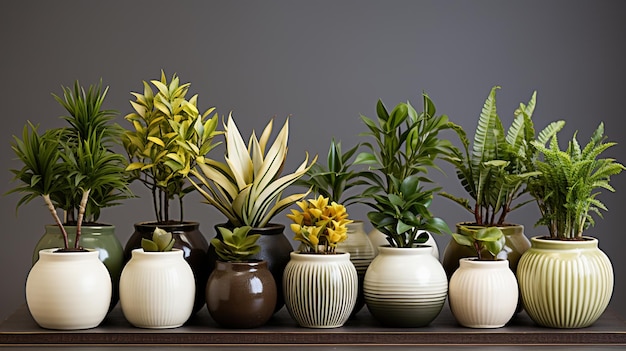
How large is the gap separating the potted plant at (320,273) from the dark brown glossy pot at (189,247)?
0.89 feet

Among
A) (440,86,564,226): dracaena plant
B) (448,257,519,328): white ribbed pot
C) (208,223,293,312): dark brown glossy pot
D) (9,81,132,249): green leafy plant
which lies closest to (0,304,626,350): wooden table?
(448,257,519,328): white ribbed pot

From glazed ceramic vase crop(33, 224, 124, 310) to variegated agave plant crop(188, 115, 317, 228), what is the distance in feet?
0.97

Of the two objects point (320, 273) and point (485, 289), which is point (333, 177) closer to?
point (320, 273)

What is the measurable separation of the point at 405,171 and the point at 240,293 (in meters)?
0.60

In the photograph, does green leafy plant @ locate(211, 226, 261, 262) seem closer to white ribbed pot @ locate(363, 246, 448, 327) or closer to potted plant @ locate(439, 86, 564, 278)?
white ribbed pot @ locate(363, 246, 448, 327)

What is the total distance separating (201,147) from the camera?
2.67 m

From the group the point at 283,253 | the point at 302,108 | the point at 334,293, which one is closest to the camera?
the point at 334,293

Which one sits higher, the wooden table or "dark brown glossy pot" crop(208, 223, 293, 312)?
"dark brown glossy pot" crop(208, 223, 293, 312)

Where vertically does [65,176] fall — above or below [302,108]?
below

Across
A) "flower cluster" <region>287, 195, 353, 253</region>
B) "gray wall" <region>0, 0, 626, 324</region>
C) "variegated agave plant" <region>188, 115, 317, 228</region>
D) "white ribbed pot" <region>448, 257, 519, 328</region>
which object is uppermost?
"gray wall" <region>0, 0, 626, 324</region>

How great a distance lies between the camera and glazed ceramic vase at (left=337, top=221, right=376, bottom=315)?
2676 mm

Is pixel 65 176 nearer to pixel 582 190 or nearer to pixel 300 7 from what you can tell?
pixel 582 190

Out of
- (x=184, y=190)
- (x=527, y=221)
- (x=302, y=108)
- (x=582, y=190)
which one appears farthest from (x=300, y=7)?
(x=582, y=190)

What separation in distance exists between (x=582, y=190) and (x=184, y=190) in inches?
43.9
